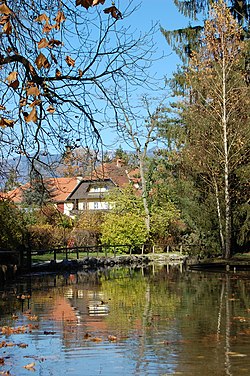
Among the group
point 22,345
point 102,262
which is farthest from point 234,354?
point 102,262

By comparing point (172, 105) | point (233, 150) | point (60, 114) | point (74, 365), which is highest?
point (172, 105)

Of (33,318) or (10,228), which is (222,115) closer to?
(10,228)

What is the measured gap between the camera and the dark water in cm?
709

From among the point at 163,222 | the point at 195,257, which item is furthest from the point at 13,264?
the point at 163,222

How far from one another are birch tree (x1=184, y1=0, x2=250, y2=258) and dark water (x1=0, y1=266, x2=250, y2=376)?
39.9 feet

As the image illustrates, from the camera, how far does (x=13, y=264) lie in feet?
75.1

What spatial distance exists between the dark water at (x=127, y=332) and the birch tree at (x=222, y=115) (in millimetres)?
12159

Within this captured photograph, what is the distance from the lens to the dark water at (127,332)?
23.3ft

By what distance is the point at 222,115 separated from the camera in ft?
94.2

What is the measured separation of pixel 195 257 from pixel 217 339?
71.6ft

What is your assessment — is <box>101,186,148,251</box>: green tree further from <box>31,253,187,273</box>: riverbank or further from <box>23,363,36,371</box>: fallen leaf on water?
<box>23,363,36,371</box>: fallen leaf on water

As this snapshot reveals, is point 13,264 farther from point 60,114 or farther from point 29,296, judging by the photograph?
point 60,114

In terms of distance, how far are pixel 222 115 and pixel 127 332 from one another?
20.5 metres

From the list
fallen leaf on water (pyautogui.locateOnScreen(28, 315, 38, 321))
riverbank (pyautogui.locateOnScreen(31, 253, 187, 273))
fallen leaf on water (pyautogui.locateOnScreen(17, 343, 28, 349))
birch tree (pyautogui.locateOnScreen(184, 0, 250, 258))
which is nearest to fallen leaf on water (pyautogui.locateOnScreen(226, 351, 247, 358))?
fallen leaf on water (pyautogui.locateOnScreen(17, 343, 28, 349))
